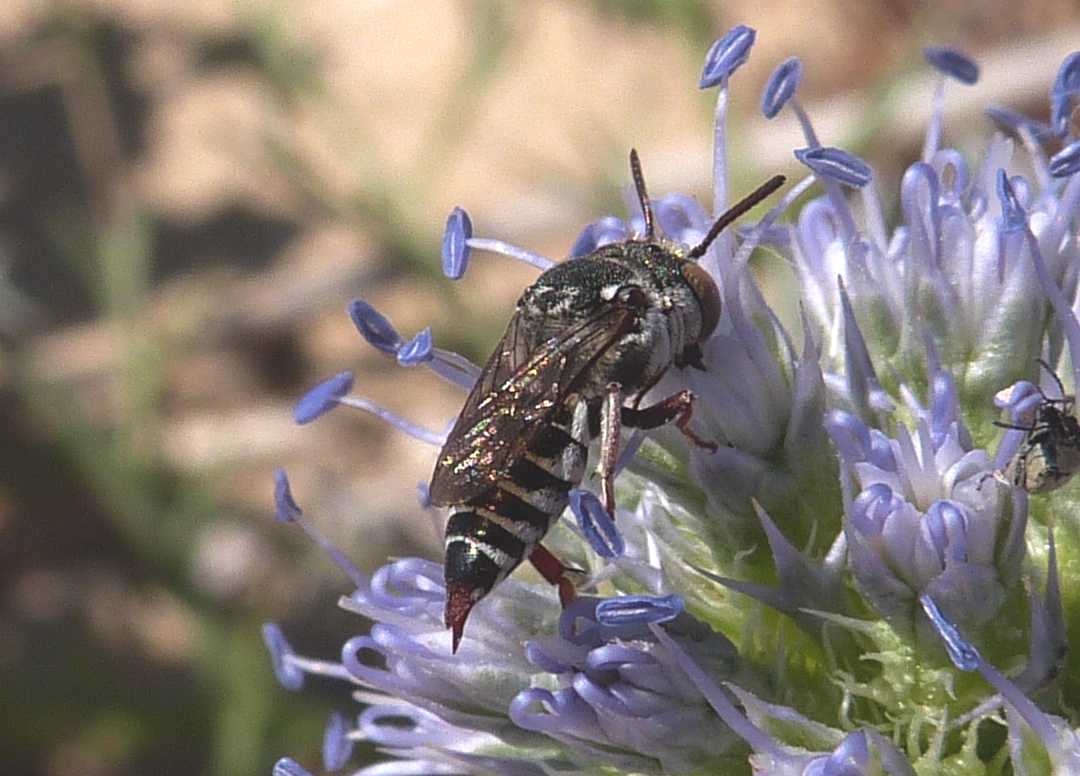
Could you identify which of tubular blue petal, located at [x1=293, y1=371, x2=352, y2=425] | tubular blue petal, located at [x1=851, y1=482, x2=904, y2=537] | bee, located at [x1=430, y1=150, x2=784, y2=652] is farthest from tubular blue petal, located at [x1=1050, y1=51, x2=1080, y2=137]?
tubular blue petal, located at [x1=293, y1=371, x2=352, y2=425]

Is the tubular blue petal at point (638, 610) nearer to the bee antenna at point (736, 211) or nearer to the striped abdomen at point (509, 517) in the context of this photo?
the striped abdomen at point (509, 517)

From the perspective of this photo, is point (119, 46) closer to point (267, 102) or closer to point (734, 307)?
point (267, 102)

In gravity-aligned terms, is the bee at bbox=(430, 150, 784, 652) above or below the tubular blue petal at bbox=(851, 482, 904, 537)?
above

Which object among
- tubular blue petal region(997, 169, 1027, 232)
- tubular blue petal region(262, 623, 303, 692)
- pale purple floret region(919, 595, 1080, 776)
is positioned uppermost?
tubular blue petal region(997, 169, 1027, 232)

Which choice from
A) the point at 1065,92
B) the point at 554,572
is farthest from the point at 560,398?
the point at 1065,92

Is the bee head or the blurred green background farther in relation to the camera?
the blurred green background

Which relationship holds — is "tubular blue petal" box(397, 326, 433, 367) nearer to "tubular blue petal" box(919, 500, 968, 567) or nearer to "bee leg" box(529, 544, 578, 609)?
"bee leg" box(529, 544, 578, 609)

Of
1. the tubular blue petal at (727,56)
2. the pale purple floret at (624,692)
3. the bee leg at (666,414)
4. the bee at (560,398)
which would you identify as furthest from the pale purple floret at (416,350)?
the tubular blue petal at (727,56)

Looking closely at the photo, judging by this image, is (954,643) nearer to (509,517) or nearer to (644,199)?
(509,517)
